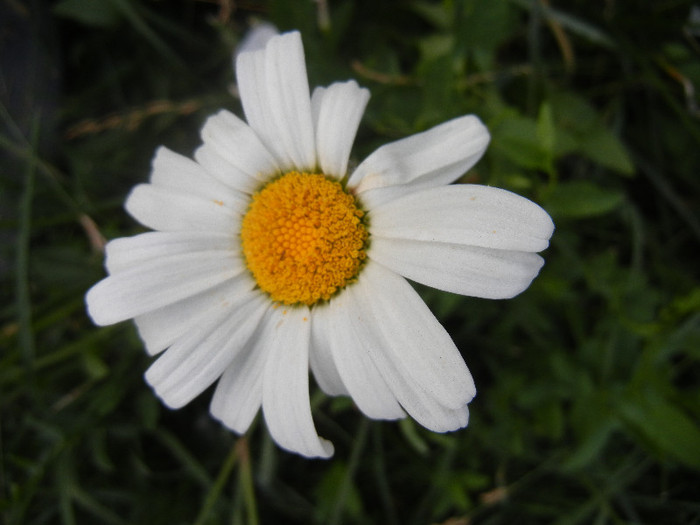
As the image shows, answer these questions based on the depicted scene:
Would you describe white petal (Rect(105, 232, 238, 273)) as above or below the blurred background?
above

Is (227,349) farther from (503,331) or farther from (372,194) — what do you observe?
(503,331)

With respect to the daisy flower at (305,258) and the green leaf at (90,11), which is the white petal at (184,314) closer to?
the daisy flower at (305,258)

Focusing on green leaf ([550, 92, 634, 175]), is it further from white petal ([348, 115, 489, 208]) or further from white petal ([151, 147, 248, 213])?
white petal ([151, 147, 248, 213])

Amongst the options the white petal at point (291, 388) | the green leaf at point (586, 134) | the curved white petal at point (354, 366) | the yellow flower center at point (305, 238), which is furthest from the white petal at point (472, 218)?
the green leaf at point (586, 134)

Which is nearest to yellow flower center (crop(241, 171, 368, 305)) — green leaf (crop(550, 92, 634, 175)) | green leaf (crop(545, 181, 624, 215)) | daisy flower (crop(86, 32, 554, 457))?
daisy flower (crop(86, 32, 554, 457))

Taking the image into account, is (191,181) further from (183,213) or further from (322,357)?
(322,357)

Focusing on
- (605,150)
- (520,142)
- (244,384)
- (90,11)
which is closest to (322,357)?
(244,384)
